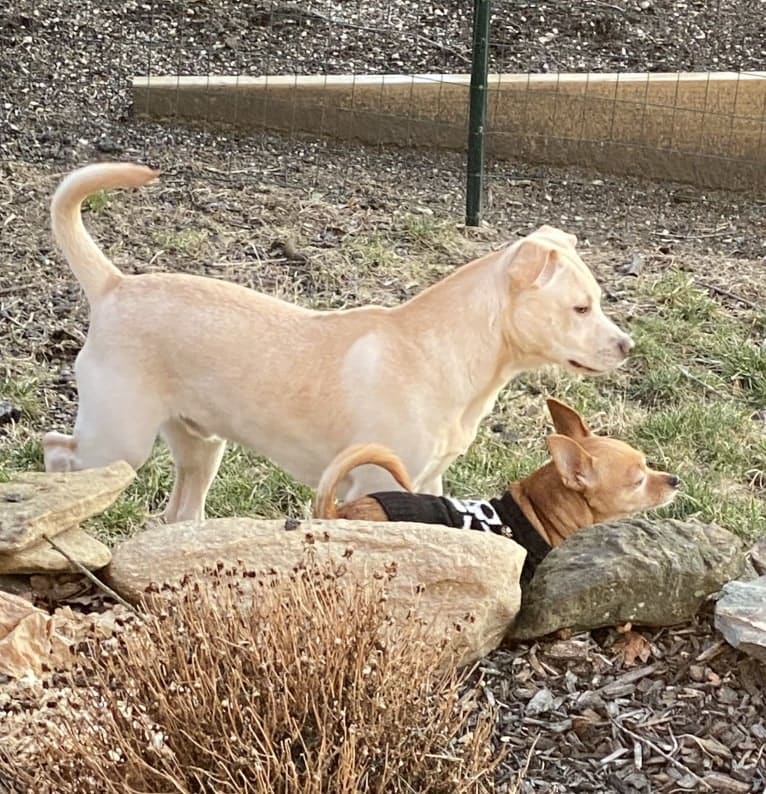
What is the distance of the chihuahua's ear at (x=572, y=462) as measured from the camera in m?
4.11

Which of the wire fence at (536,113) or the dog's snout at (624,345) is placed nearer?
the dog's snout at (624,345)

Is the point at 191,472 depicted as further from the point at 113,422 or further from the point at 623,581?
the point at 623,581

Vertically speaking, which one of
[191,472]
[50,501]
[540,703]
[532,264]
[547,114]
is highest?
[532,264]

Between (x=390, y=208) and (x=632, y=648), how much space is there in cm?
469

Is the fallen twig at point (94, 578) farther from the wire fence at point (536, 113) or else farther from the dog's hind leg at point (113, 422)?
the wire fence at point (536, 113)

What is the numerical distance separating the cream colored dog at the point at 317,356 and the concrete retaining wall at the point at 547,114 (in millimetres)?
4418

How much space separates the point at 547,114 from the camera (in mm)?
8625

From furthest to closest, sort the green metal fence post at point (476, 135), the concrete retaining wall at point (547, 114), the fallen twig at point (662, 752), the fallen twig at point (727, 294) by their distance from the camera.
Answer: the concrete retaining wall at point (547, 114)
the green metal fence post at point (476, 135)
the fallen twig at point (727, 294)
the fallen twig at point (662, 752)

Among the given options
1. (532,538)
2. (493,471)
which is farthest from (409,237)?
(532,538)

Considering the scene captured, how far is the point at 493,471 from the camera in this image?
5117mm

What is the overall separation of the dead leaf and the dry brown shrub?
2.64 ft

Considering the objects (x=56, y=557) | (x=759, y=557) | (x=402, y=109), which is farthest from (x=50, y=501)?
(x=402, y=109)

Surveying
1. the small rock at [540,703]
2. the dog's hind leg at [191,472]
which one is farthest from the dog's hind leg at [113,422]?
the small rock at [540,703]

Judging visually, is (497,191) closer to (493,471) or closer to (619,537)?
(493,471)
